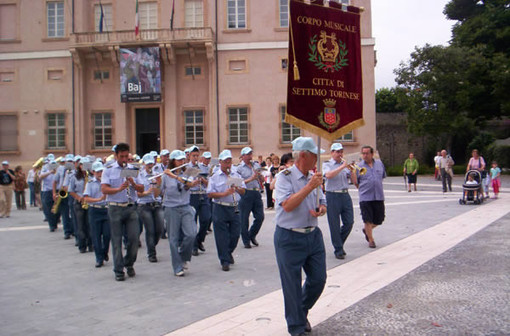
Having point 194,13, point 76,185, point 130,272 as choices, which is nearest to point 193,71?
point 194,13

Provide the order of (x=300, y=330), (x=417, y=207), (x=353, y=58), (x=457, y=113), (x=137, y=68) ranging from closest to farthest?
(x=300, y=330) < (x=353, y=58) < (x=417, y=207) < (x=137, y=68) < (x=457, y=113)

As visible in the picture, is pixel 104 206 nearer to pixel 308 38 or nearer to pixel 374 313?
pixel 308 38

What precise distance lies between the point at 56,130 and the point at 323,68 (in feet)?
95.8

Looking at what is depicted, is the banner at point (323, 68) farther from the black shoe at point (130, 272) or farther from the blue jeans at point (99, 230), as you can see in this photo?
the blue jeans at point (99, 230)

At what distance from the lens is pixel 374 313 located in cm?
555

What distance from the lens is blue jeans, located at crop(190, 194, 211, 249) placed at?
10005 mm

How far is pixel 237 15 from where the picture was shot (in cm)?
3184

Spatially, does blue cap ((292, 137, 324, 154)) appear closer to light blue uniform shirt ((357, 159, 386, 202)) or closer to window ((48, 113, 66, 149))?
light blue uniform shirt ((357, 159, 386, 202))

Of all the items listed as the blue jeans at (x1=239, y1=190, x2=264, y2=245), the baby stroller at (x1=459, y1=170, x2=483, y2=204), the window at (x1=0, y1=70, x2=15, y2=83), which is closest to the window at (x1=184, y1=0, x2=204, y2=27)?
the window at (x1=0, y1=70, x2=15, y2=83)

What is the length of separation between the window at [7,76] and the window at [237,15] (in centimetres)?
1471

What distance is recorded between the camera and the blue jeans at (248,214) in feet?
34.0

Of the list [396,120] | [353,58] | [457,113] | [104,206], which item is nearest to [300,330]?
[353,58]

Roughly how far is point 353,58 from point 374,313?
376cm

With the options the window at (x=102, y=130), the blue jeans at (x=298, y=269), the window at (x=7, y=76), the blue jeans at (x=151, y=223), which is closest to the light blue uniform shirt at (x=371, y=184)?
the blue jeans at (x=151, y=223)
